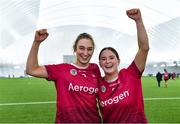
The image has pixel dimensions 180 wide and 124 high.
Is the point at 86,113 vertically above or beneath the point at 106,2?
beneath

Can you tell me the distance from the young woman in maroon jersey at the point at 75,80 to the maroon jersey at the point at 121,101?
0.09m

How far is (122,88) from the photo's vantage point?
4223 millimetres

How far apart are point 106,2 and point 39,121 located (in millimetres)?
57027

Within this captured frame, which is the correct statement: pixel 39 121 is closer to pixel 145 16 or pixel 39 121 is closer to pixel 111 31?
pixel 145 16

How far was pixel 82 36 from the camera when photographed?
441cm

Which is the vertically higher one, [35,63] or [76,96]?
[35,63]

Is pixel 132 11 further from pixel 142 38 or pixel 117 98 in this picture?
pixel 117 98

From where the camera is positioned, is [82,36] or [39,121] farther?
[39,121]

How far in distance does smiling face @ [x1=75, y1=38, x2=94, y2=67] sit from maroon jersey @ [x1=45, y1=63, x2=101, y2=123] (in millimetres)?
102

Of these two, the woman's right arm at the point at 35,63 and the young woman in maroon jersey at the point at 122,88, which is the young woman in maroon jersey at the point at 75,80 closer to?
the woman's right arm at the point at 35,63

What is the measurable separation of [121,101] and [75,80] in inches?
19.2

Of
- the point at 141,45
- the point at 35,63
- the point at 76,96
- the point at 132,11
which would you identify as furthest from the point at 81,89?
the point at 132,11

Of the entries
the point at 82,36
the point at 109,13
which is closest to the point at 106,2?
the point at 109,13

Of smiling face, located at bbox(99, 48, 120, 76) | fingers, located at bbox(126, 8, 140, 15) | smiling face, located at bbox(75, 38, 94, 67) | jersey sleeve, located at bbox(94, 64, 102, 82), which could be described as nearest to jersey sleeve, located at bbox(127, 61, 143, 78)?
smiling face, located at bbox(99, 48, 120, 76)
